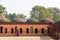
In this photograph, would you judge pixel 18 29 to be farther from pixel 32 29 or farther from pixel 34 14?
pixel 34 14

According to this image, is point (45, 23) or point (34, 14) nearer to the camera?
point (45, 23)

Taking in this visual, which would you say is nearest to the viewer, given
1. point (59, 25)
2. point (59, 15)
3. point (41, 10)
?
point (59, 25)

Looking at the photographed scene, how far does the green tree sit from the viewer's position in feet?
230

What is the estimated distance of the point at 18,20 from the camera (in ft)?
118

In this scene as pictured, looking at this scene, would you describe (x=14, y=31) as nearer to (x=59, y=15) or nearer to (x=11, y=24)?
(x=11, y=24)

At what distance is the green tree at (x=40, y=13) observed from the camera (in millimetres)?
70169

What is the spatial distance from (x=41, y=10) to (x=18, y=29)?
128 feet

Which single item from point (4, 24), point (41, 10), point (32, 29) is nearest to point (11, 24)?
point (4, 24)

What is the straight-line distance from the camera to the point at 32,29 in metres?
35.8

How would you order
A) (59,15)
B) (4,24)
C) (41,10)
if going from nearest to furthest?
(4,24)
(41,10)
(59,15)

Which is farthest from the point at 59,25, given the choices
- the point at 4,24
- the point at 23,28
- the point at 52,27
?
the point at 4,24

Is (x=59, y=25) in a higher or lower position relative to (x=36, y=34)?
higher

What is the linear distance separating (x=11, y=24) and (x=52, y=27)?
701cm

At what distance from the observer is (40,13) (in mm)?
72812
